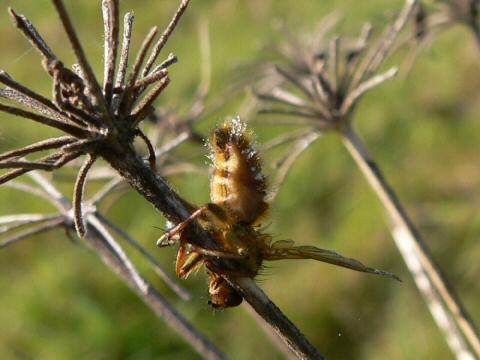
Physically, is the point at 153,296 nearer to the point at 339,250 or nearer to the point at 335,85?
the point at 335,85

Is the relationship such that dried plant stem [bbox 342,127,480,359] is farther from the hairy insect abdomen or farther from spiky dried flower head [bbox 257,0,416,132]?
the hairy insect abdomen

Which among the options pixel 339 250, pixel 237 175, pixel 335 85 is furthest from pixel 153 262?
pixel 339 250

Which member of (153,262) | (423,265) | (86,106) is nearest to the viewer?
(86,106)

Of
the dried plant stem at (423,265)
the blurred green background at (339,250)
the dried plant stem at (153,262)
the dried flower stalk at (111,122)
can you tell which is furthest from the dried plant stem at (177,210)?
the blurred green background at (339,250)

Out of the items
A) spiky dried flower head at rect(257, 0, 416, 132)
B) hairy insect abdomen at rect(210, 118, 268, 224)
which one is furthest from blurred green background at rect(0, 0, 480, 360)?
hairy insect abdomen at rect(210, 118, 268, 224)

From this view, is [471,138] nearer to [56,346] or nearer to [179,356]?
[179,356]

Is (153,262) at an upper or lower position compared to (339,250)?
upper

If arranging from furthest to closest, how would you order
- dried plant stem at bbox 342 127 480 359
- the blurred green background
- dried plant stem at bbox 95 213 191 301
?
the blurred green background
dried plant stem at bbox 342 127 480 359
dried plant stem at bbox 95 213 191 301
